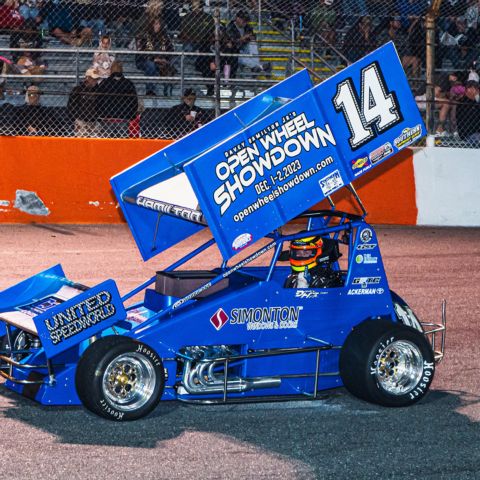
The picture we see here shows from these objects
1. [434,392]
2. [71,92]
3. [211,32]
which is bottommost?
[434,392]

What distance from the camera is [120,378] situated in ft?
22.0

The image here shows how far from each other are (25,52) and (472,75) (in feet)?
23.4

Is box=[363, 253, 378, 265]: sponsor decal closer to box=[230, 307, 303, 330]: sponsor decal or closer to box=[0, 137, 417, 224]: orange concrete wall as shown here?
box=[230, 307, 303, 330]: sponsor decal

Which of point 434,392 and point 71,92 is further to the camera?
point 71,92

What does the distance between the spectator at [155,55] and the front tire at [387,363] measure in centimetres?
924

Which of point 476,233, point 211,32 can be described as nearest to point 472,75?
point 476,233

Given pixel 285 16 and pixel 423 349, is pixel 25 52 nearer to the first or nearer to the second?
pixel 285 16

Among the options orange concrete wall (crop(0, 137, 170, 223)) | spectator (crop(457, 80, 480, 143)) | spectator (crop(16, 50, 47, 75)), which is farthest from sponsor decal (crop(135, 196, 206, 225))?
spectator (crop(457, 80, 480, 143))

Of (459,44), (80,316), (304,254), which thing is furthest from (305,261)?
(459,44)

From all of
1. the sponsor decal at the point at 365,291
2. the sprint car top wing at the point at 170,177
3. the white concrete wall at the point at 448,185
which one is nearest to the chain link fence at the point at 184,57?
the white concrete wall at the point at 448,185

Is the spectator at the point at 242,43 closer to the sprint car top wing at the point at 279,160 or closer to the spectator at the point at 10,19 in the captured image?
the spectator at the point at 10,19

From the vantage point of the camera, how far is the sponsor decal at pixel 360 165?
748cm

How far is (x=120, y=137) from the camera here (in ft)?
49.5

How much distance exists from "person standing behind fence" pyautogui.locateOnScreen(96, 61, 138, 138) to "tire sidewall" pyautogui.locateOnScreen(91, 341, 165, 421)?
8550mm
